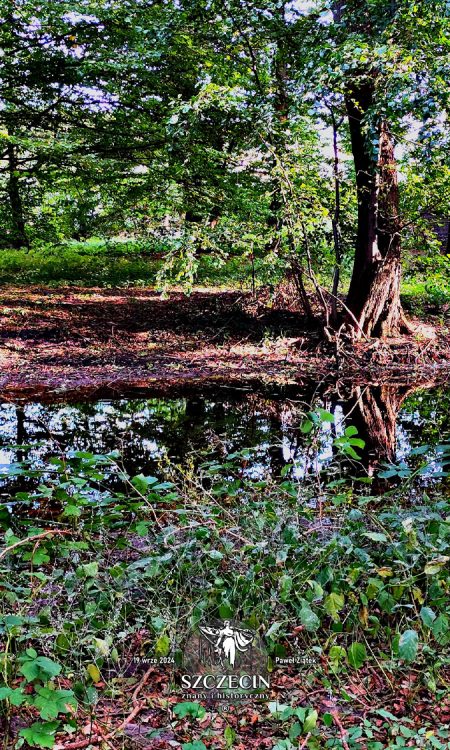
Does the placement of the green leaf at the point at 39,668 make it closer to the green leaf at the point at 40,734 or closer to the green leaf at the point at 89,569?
the green leaf at the point at 40,734

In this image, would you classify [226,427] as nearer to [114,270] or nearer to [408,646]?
[408,646]

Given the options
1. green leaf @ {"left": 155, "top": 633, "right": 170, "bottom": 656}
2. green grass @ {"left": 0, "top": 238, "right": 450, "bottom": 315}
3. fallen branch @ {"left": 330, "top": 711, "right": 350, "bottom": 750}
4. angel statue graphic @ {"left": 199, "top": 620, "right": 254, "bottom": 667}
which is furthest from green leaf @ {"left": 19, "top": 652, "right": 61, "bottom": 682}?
green grass @ {"left": 0, "top": 238, "right": 450, "bottom": 315}

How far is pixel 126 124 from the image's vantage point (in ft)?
31.0

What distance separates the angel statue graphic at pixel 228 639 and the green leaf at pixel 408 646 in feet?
1.89

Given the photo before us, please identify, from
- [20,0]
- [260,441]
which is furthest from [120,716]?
[20,0]

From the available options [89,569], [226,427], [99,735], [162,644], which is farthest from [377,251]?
[99,735]

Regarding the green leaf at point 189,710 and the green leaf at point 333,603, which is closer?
the green leaf at point 189,710

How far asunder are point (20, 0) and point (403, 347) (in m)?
7.66

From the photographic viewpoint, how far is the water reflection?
5.27m

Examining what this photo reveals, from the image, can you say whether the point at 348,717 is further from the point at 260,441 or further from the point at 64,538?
the point at 260,441

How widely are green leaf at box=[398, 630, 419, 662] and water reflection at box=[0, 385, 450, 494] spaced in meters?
2.26

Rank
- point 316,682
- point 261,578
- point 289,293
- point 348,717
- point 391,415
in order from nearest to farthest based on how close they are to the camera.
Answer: point 348,717 → point 316,682 → point 261,578 → point 391,415 → point 289,293

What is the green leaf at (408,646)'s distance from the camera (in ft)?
6.85

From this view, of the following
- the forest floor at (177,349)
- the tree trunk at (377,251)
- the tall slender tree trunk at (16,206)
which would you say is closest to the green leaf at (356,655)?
the forest floor at (177,349)
